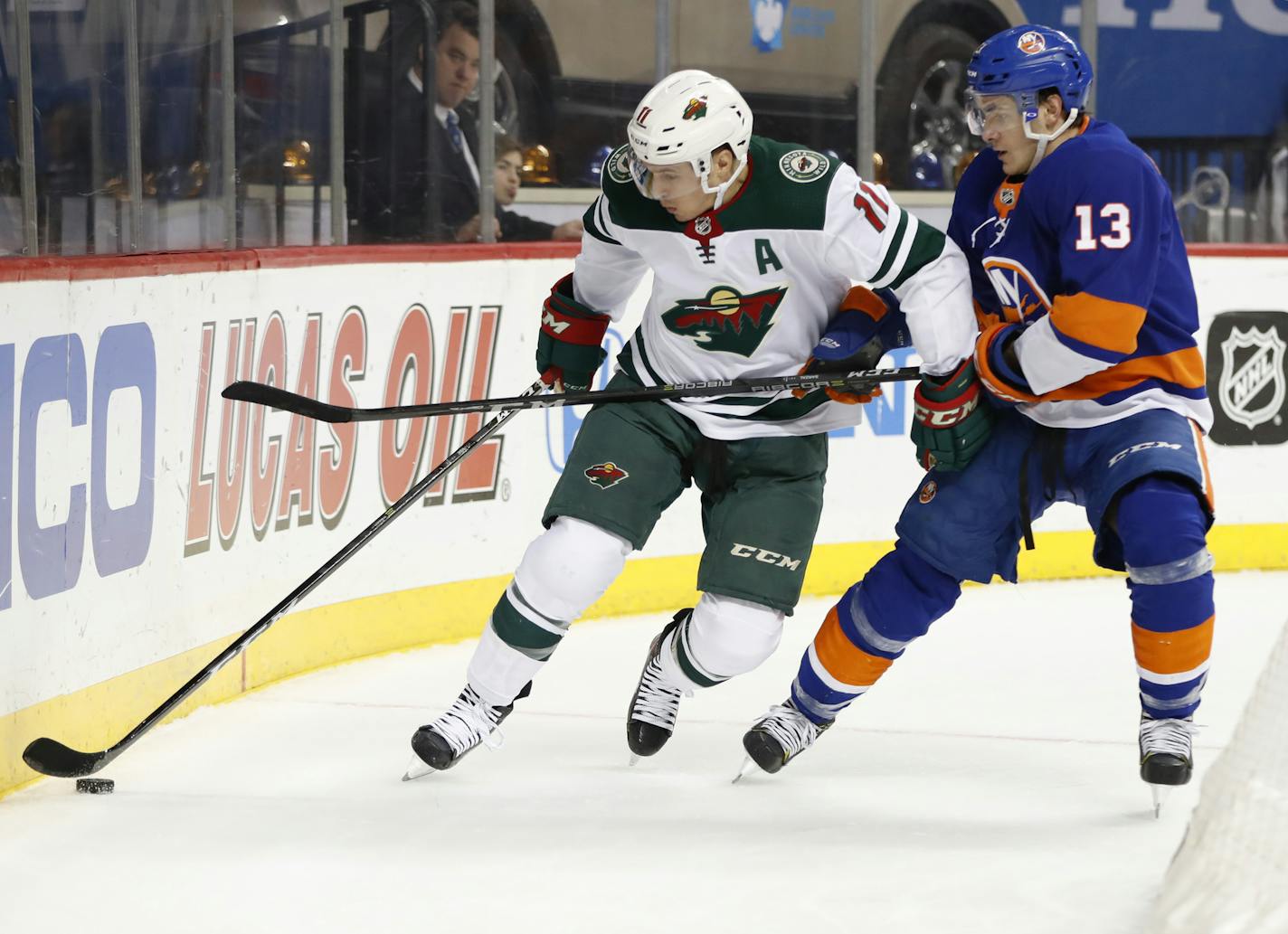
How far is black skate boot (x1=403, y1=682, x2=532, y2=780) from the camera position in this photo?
2.95 meters

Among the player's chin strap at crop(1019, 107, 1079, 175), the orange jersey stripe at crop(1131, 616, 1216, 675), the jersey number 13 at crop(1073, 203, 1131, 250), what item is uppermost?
the player's chin strap at crop(1019, 107, 1079, 175)

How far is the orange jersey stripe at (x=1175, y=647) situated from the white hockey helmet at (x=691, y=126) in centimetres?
96

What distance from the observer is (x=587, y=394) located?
9.69 feet

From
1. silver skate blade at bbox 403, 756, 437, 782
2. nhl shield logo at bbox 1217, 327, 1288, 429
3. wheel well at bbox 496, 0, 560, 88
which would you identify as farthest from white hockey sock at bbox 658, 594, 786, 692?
nhl shield logo at bbox 1217, 327, 1288, 429

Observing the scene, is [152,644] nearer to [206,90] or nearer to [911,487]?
[206,90]

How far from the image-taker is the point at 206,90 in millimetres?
3900

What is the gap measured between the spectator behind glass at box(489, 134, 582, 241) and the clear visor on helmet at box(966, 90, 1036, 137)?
216 cm

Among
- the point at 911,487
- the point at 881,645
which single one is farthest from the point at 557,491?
the point at 911,487

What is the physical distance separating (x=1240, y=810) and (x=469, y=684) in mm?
1335

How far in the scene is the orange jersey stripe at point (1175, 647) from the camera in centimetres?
273

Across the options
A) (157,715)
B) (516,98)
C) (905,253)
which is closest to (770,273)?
(905,253)

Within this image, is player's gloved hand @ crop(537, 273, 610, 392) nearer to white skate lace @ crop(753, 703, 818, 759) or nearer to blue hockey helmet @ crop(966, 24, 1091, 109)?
white skate lace @ crop(753, 703, 818, 759)

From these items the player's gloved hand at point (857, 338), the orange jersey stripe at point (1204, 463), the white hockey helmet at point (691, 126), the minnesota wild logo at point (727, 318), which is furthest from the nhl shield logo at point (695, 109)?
the orange jersey stripe at point (1204, 463)

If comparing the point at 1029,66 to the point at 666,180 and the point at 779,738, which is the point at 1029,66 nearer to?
the point at 666,180
